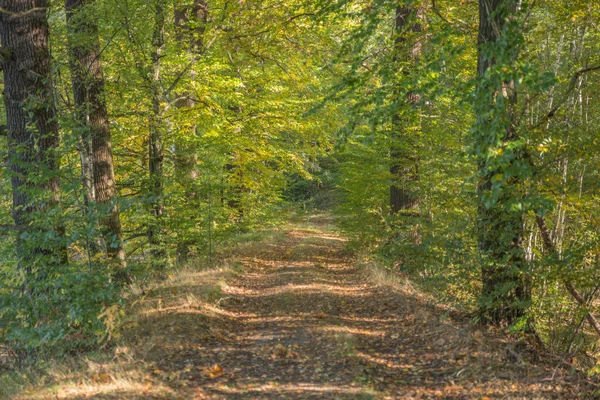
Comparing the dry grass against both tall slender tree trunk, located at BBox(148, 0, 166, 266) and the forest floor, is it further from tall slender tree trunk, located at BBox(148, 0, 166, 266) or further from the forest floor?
tall slender tree trunk, located at BBox(148, 0, 166, 266)

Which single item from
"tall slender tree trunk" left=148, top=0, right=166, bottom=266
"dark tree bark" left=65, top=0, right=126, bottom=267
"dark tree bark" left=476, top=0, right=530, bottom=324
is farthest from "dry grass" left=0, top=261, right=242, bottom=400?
"dark tree bark" left=476, top=0, right=530, bottom=324

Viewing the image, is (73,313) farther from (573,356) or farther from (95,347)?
(573,356)

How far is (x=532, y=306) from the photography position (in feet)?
22.7

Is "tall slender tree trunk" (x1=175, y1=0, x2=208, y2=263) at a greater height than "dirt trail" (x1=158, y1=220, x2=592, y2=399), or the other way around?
"tall slender tree trunk" (x1=175, y1=0, x2=208, y2=263)

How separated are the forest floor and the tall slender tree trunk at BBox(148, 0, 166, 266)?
2.06 metres

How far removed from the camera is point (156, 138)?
1277cm

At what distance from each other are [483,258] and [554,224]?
2.56 m

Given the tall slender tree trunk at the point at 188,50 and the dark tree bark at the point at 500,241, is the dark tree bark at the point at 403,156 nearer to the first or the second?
the dark tree bark at the point at 500,241

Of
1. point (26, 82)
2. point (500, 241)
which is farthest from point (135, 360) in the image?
point (26, 82)

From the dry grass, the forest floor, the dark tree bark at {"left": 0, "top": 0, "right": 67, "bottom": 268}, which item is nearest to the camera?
the dry grass

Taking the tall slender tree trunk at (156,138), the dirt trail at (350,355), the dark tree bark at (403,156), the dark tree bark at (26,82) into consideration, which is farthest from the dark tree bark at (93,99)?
the dark tree bark at (403,156)

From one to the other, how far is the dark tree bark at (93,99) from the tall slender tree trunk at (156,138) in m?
1.66

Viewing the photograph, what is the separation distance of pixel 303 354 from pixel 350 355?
2.03 feet

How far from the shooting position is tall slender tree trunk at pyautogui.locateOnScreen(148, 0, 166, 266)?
466 inches
